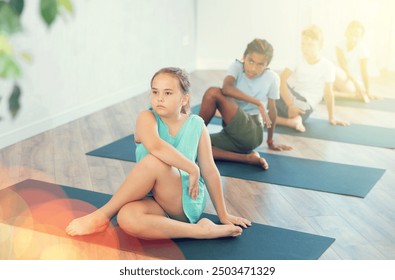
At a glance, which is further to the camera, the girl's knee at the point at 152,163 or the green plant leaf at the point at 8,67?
the girl's knee at the point at 152,163

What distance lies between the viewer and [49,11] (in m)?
0.42

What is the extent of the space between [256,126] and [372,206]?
819mm

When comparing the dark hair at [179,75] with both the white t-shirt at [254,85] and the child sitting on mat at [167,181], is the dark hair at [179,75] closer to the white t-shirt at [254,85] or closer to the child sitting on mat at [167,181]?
the child sitting on mat at [167,181]

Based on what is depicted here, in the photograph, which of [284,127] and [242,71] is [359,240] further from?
[284,127]

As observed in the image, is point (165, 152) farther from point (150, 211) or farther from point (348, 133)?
point (348, 133)

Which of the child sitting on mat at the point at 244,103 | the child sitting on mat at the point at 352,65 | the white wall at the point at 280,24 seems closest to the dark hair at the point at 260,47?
the child sitting on mat at the point at 244,103

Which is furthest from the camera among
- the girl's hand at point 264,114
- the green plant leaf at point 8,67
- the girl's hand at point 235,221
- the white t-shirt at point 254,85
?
the white t-shirt at point 254,85

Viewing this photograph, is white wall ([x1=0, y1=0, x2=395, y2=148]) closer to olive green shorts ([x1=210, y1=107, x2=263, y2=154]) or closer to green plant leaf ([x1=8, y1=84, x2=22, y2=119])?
olive green shorts ([x1=210, y1=107, x2=263, y2=154])

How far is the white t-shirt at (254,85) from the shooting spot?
3115mm

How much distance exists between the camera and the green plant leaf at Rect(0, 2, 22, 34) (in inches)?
15.9

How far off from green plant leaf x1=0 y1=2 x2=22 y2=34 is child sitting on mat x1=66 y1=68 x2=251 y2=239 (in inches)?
60.3

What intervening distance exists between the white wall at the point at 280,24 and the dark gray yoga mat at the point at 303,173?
3.06 m

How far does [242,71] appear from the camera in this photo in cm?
313

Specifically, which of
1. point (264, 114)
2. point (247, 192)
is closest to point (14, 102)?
point (247, 192)
